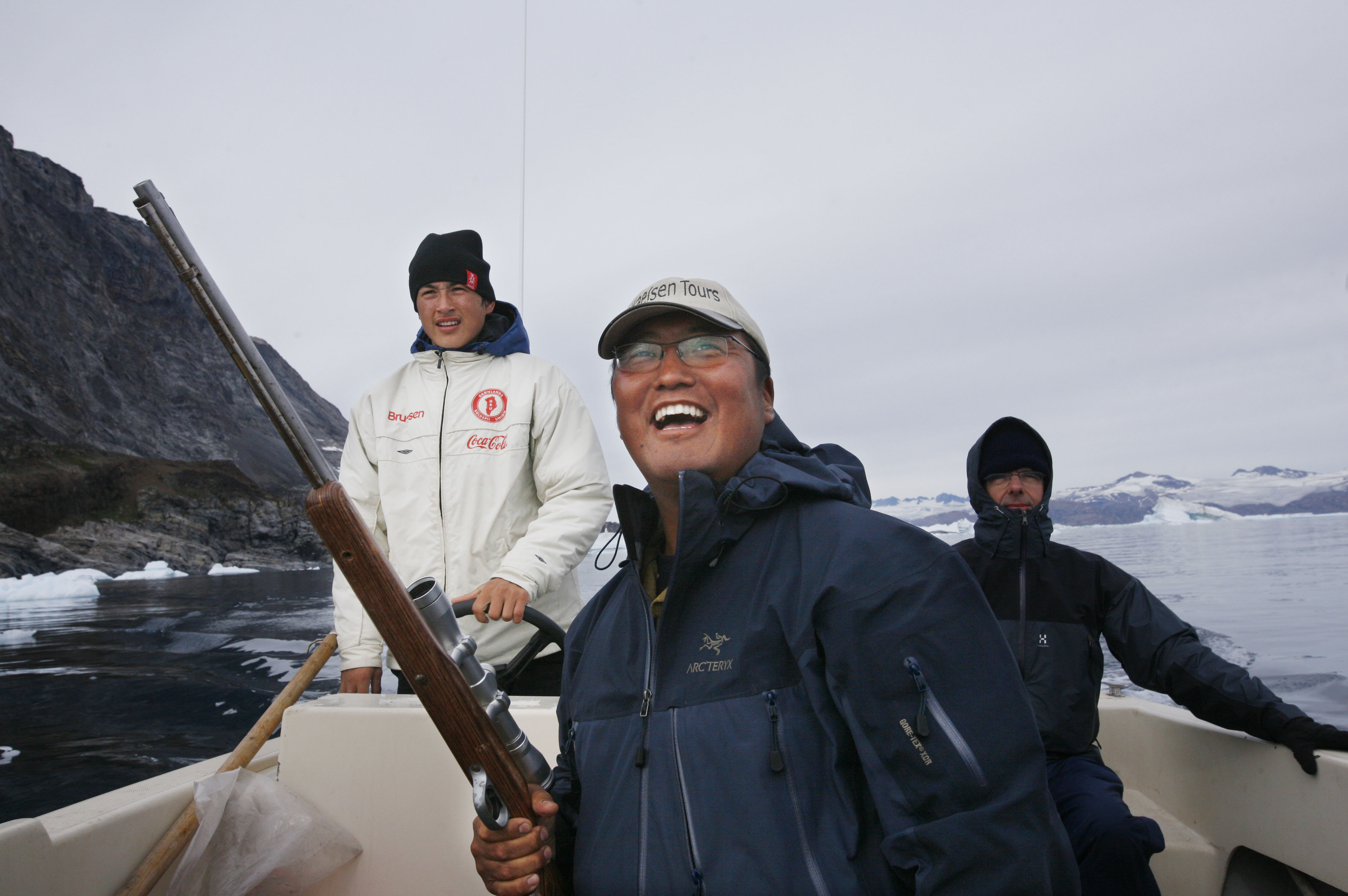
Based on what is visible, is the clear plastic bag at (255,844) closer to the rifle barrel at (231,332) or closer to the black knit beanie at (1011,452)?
the rifle barrel at (231,332)

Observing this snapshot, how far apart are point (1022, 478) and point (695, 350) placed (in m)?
2.40

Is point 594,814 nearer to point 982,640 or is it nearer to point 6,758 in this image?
Result: point 982,640

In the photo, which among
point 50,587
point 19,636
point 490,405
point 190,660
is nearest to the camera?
point 490,405

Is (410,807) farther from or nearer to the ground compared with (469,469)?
nearer to the ground

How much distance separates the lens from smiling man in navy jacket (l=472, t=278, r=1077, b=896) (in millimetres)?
1024

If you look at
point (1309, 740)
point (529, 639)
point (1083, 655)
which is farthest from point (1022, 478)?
point (529, 639)

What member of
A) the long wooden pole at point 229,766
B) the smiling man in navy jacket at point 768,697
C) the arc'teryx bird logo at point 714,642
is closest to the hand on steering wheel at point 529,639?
the long wooden pole at point 229,766

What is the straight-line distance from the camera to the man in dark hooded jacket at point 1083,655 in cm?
219

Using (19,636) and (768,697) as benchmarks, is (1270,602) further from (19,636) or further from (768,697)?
(19,636)

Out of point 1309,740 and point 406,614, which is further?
point 1309,740

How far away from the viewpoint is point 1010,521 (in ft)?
10.4

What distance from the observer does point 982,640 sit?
3.52 ft

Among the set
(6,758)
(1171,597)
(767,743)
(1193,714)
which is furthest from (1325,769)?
(1171,597)

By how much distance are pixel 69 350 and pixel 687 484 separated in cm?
9011
